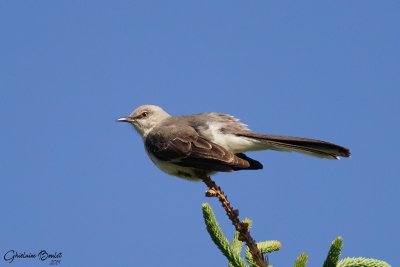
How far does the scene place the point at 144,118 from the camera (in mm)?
7863

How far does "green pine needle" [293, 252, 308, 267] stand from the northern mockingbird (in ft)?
7.64

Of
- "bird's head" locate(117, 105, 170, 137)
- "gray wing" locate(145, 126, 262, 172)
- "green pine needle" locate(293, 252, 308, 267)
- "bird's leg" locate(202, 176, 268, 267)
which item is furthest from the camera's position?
"bird's head" locate(117, 105, 170, 137)

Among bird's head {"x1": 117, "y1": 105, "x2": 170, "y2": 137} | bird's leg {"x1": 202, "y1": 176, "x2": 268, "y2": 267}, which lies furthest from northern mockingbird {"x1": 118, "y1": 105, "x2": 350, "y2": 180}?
bird's leg {"x1": 202, "y1": 176, "x2": 268, "y2": 267}

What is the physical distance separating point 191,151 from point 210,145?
0.80 ft

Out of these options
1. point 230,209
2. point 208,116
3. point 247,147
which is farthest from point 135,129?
point 230,209

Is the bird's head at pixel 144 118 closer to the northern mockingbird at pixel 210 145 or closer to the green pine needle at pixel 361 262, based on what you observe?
the northern mockingbird at pixel 210 145

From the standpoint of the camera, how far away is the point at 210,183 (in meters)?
4.57

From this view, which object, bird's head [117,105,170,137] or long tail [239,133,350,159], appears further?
bird's head [117,105,170,137]

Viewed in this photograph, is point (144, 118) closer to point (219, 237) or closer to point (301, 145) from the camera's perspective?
point (301, 145)

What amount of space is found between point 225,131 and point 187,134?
0.49 meters

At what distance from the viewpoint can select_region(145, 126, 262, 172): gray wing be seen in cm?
566

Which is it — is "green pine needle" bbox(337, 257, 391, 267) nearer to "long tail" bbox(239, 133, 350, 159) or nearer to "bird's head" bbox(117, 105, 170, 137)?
"long tail" bbox(239, 133, 350, 159)

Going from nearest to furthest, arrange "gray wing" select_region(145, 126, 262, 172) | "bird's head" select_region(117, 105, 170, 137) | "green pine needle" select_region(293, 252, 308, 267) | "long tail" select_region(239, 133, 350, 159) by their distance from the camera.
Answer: "green pine needle" select_region(293, 252, 308, 267), "long tail" select_region(239, 133, 350, 159), "gray wing" select_region(145, 126, 262, 172), "bird's head" select_region(117, 105, 170, 137)

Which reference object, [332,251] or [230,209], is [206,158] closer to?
[230,209]
